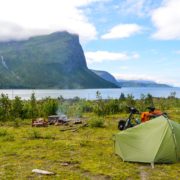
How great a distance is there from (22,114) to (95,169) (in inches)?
644

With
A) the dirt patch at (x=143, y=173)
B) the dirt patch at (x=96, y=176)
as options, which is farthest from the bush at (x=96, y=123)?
the dirt patch at (x=96, y=176)

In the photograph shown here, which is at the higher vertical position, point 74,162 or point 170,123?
point 170,123

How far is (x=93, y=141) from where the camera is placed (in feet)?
49.6

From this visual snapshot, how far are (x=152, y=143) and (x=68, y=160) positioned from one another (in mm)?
2909

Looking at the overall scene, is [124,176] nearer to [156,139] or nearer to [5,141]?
[156,139]

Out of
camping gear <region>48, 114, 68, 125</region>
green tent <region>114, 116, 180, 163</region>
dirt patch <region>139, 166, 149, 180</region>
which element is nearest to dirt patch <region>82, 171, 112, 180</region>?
dirt patch <region>139, 166, 149, 180</region>

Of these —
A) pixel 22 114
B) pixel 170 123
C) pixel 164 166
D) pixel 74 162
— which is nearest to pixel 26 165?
pixel 74 162

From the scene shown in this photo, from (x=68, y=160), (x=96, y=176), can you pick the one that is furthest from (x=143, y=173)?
(x=68, y=160)

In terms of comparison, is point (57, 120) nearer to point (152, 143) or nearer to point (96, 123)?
point (96, 123)

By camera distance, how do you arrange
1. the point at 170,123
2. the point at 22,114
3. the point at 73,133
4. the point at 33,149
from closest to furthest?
1. the point at 170,123
2. the point at 33,149
3. the point at 73,133
4. the point at 22,114

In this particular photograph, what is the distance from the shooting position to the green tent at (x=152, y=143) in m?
11.2

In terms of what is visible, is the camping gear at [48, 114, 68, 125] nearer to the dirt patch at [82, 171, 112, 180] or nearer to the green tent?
the green tent

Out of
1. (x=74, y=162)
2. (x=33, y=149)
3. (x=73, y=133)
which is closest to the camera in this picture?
(x=74, y=162)

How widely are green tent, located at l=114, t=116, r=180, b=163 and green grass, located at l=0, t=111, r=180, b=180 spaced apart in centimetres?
30
